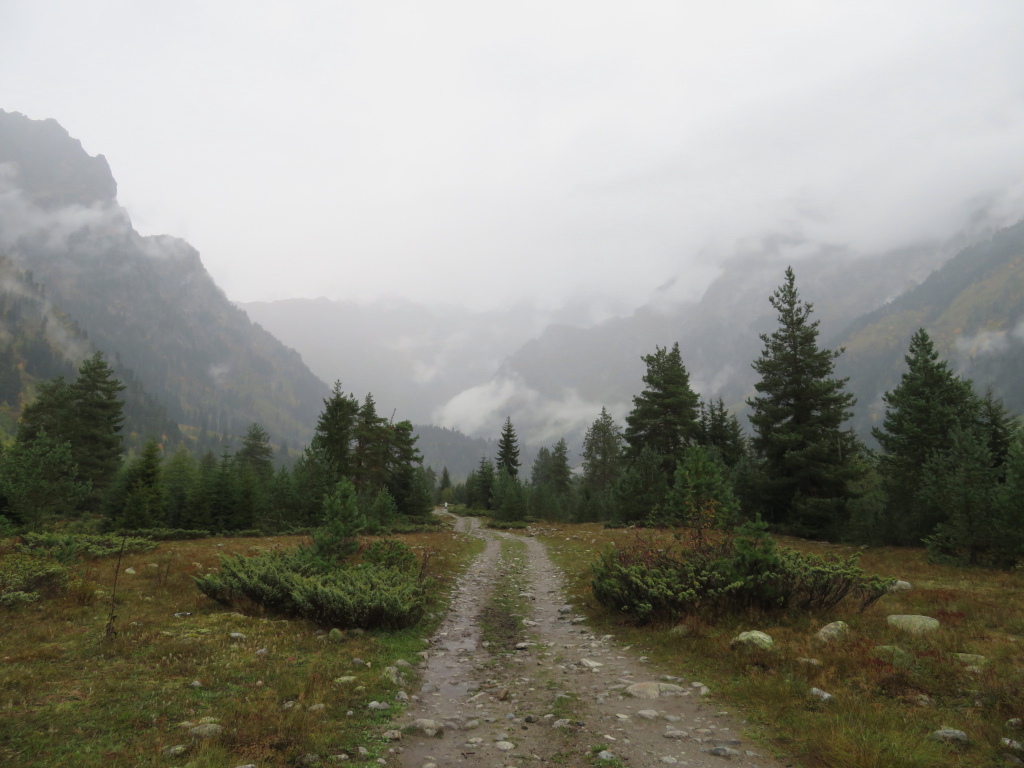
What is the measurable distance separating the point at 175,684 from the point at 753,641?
31.3 ft

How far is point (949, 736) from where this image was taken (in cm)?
538

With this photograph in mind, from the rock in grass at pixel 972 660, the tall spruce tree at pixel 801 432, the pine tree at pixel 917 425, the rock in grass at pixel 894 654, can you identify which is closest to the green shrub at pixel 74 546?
the rock in grass at pixel 894 654

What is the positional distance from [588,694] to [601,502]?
48.7 m

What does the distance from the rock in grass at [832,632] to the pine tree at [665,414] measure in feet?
117

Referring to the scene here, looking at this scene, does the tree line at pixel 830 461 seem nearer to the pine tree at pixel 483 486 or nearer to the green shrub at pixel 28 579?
the green shrub at pixel 28 579

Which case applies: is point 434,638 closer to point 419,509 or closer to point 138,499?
point 138,499

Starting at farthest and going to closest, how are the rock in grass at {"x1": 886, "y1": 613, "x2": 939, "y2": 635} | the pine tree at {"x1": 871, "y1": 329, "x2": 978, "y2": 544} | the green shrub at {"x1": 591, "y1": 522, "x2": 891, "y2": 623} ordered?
1. the pine tree at {"x1": 871, "y1": 329, "x2": 978, "y2": 544}
2. the green shrub at {"x1": 591, "y1": 522, "x2": 891, "y2": 623}
3. the rock in grass at {"x1": 886, "y1": 613, "x2": 939, "y2": 635}

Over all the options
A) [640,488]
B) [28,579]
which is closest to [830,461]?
[640,488]

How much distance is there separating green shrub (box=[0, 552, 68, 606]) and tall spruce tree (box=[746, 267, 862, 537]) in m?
33.9

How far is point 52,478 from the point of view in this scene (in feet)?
71.7

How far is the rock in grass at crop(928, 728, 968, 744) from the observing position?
532 centimetres

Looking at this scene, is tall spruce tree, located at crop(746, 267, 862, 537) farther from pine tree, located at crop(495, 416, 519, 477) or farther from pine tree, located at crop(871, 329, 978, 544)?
pine tree, located at crop(495, 416, 519, 477)

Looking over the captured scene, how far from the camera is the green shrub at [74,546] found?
14.1 m

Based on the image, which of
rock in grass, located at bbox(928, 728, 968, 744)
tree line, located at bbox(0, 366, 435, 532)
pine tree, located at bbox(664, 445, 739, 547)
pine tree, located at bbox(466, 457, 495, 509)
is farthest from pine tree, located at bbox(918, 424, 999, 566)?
pine tree, located at bbox(466, 457, 495, 509)
